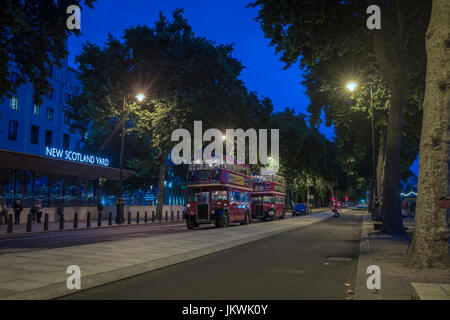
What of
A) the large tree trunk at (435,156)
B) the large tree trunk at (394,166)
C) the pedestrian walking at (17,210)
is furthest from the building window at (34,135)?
the large tree trunk at (435,156)

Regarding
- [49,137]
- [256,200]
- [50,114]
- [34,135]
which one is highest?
[50,114]

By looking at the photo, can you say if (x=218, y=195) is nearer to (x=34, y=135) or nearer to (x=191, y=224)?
(x=191, y=224)

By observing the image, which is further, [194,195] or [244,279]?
[194,195]

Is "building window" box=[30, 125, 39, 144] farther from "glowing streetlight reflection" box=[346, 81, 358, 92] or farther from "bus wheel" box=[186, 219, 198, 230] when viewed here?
"glowing streetlight reflection" box=[346, 81, 358, 92]

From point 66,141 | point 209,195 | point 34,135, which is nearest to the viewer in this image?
point 209,195

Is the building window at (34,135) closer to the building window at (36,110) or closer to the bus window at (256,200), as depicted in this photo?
the building window at (36,110)

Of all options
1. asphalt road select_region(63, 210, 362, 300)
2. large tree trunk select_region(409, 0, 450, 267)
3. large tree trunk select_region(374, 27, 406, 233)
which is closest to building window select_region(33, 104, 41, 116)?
large tree trunk select_region(374, 27, 406, 233)

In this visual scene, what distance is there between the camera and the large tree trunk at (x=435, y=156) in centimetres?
867

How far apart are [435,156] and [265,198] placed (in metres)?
30.6

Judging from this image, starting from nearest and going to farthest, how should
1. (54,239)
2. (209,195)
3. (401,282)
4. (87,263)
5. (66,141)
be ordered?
(401,282)
(87,263)
(54,239)
(209,195)
(66,141)

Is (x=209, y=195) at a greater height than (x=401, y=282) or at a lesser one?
greater

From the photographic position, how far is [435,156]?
8.91 m

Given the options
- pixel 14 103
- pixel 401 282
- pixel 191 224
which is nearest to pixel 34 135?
pixel 14 103
